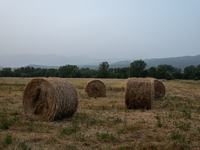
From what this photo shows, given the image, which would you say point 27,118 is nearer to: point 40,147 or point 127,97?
point 40,147

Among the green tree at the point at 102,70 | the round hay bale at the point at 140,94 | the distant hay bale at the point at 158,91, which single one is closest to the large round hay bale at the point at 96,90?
the distant hay bale at the point at 158,91

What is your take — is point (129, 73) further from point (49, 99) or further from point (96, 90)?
point (49, 99)

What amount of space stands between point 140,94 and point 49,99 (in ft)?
15.3

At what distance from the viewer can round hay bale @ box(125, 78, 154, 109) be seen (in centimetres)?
903

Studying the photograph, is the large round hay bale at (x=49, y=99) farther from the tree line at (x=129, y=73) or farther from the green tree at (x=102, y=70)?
the green tree at (x=102, y=70)

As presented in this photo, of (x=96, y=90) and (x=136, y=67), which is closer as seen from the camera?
(x=96, y=90)

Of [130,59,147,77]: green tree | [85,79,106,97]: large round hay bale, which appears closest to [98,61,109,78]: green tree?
[130,59,147,77]: green tree

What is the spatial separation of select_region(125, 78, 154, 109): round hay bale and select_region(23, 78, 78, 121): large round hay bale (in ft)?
10.3

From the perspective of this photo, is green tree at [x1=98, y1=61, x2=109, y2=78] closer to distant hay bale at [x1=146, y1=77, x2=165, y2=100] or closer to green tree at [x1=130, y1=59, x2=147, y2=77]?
green tree at [x1=130, y1=59, x2=147, y2=77]

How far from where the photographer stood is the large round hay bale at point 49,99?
661 centimetres

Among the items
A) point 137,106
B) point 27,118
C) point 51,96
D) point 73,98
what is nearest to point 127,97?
point 137,106

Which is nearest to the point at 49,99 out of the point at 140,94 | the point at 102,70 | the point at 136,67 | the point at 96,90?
the point at 140,94

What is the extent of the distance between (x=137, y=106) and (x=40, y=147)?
20.3 feet

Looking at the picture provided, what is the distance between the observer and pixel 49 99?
6730 millimetres
